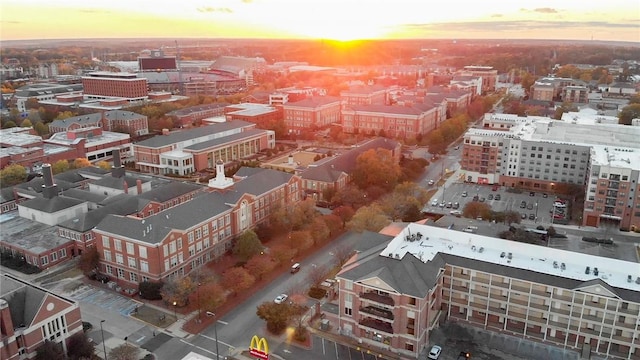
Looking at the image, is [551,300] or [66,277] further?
[66,277]

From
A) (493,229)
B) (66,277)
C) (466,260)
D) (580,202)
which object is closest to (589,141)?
(580,202)

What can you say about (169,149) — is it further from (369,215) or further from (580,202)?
(580,202)

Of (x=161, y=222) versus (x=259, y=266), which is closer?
(x=259, y=266)

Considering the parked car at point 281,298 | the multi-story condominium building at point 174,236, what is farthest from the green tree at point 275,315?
the multi-story condominium building at point 174,236

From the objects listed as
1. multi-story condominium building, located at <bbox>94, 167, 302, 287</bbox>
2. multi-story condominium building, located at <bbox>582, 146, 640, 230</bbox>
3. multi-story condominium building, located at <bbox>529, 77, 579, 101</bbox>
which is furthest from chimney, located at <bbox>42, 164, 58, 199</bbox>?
multi-story condominium building, located at <bbox>529, 77, 579, 101</bbox>

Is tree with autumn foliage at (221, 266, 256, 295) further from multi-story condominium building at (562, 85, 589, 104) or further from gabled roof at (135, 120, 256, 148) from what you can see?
multi-story condominium building at (562, 85, 589, 104)

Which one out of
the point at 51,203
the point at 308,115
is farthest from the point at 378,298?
the point at 308,115

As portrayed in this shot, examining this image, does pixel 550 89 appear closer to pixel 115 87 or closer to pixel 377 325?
pixel 377 325

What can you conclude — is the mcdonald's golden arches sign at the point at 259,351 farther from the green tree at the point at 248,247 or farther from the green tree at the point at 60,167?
the green tree at the point at 60,167
